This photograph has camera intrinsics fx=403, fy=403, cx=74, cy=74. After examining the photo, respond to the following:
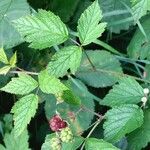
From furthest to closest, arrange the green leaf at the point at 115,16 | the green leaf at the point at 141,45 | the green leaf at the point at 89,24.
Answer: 1. the green leaf at the point at 115,16
2. the green leaf at the point at 141,45
3. the green leaf at the point at 89,24

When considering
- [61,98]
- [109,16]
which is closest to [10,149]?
[61,98]

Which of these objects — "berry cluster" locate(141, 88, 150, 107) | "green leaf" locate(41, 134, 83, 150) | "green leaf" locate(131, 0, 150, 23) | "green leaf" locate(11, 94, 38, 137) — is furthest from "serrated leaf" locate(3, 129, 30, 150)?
"green leaf" locate(131, 0, 150, 23)

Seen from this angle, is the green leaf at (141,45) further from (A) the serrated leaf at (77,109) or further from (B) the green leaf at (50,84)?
(B) the green leaf at (50,84)

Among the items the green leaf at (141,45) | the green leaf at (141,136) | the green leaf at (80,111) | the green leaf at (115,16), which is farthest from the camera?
the green leaf at (115,16)

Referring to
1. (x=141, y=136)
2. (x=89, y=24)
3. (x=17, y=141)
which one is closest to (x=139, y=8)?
(x=89, y=24)

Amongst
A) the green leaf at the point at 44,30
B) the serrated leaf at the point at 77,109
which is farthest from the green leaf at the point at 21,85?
the serrated leaf at the point at 77,109

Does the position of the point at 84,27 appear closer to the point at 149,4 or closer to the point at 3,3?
the point at 149,4

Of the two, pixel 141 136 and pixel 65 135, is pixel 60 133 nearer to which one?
pixel 65 135
